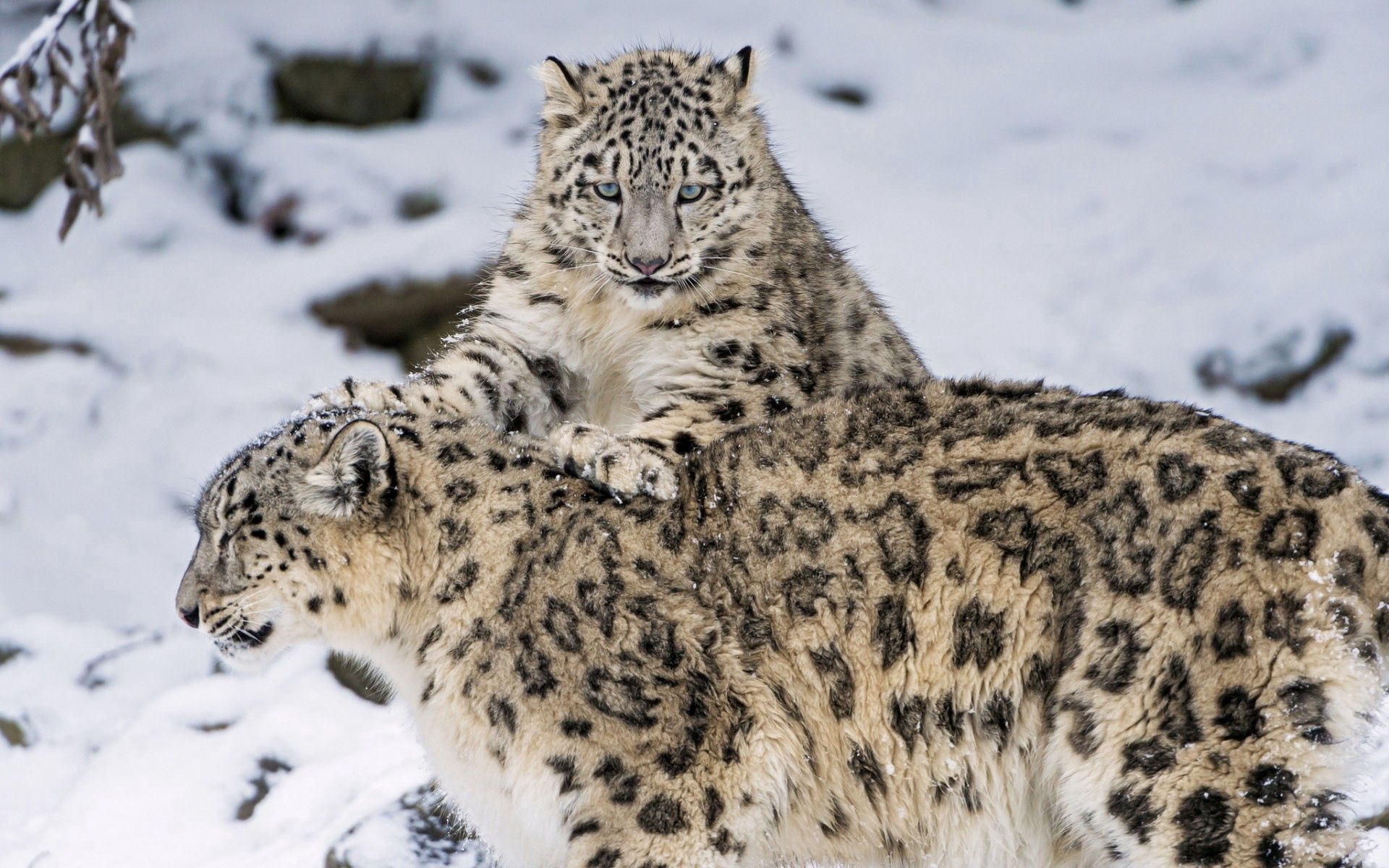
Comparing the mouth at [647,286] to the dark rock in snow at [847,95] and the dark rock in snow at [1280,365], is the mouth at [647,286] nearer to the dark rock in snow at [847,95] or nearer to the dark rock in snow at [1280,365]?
the dark rock in snow at [1280,365]

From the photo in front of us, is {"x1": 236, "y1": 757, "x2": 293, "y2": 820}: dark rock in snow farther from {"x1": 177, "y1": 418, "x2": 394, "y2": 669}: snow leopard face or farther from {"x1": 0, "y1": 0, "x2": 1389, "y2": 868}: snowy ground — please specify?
{"x1": 177, "y1": 418, "x2": 394, "y2": 669}: snow leopard face

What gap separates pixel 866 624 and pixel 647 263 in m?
2.12

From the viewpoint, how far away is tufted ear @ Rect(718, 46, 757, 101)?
7062 millimetres

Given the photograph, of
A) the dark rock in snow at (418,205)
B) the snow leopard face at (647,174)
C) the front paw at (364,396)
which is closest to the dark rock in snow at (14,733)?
the front paw at (364,396)

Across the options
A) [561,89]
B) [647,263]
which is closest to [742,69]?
[561,89]

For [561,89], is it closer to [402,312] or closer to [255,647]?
[255,647]

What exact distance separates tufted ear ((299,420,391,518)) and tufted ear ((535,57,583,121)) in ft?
7.27

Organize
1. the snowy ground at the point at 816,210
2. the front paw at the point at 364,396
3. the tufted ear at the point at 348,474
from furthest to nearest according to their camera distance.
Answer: the snowy ground at the point at 816,210 → the front paw at the point at 364,396 → the tufted ear at the point at 348,474

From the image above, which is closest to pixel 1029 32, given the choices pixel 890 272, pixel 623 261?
pixel 890 272

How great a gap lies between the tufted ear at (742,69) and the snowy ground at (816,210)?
3.06 metres

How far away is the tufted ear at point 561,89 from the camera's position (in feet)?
22.6

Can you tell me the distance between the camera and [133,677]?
8734mm

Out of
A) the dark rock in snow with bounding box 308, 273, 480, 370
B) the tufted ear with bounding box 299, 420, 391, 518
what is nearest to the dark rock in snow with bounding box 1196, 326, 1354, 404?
the dark rock in snow with bounding box 308, 273, 480, 370

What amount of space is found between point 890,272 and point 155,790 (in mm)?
7096
